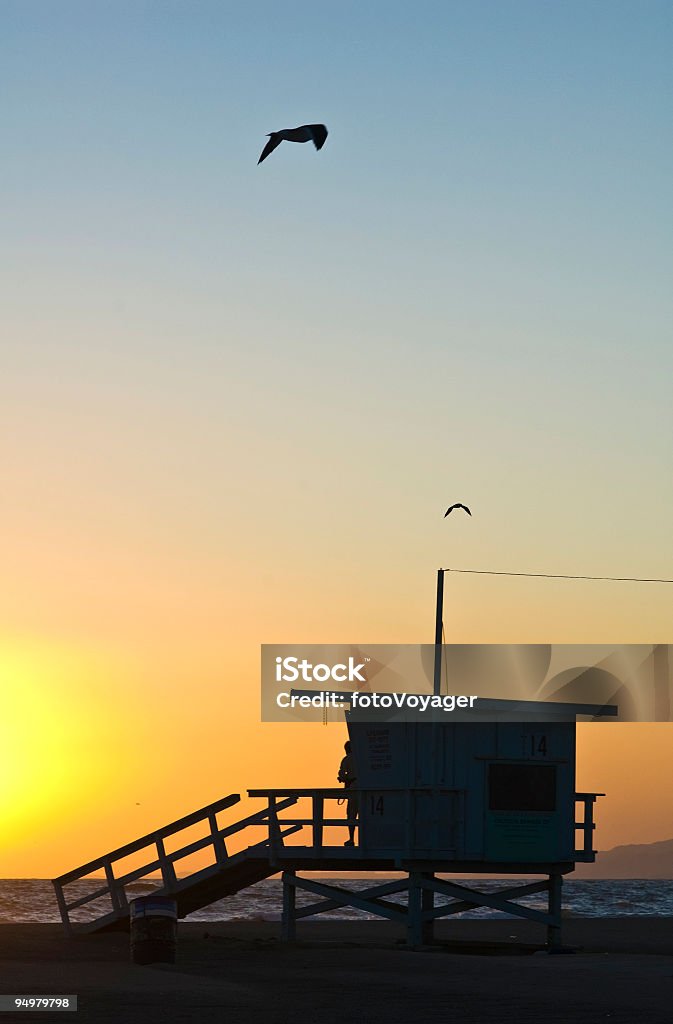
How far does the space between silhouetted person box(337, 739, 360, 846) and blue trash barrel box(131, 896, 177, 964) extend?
20.2 ft

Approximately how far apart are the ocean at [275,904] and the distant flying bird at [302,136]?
4342 cm

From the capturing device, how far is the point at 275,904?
79375 millimetres

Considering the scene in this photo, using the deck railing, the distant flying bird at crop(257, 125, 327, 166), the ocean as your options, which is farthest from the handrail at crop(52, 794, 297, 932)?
the ocean

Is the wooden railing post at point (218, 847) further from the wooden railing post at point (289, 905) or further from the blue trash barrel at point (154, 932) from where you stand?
the blue trash barrel at point (154, 932)

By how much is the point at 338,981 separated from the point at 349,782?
918 centimetres

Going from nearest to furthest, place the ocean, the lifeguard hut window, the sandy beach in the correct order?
the sandy beach, the lifeguard hut window, the ocean

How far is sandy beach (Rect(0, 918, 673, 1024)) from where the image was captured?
1708 cm

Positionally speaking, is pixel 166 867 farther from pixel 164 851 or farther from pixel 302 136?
pixel 302 136

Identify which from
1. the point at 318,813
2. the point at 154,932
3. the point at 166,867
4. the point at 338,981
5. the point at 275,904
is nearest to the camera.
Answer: the point at 338,981

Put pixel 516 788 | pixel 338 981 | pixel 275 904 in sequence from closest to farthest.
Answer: pixel 338 981
pixel 516 788
pixel 275 904

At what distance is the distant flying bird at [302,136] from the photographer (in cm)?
2036

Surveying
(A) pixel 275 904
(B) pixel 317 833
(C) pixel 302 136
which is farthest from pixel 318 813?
(A) pixel 275 904

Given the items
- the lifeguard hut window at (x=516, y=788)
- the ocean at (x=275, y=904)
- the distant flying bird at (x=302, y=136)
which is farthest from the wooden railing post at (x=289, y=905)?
the ocean at (x=275, y=904)

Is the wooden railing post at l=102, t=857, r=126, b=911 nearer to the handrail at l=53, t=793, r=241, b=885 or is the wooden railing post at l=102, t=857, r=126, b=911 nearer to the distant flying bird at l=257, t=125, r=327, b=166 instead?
the handrail at l=53, t=793, r=241, b=885
